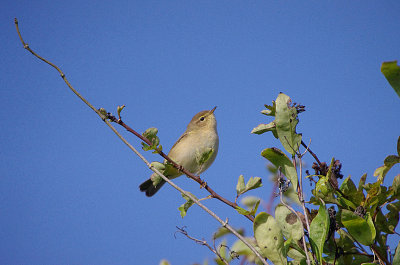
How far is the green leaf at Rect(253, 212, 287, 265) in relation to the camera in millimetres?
1604

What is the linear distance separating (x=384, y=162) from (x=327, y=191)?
466 mm

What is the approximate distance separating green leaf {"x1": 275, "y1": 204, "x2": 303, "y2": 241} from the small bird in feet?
10.2

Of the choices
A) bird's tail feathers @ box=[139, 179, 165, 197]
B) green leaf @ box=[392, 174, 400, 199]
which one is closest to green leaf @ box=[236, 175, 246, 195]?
green leaf @ box=[392, 174, 400, 199]

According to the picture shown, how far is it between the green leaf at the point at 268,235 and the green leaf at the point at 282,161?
0.28 meters

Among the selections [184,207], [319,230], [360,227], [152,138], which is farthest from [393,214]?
[152,138]

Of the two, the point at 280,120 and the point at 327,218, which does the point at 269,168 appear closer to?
the point at 280,120

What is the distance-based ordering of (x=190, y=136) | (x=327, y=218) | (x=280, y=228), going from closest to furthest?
(x=327, y=218), (x=280, y=228), (x=190, y=136)

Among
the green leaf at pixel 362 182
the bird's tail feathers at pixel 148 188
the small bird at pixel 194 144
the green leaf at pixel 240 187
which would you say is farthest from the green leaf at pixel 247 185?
the bird's tail feathers at pixel 148 188

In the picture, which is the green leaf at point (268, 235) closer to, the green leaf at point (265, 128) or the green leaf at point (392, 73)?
the green leaf at point (265, 128)

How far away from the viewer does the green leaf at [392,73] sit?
55.9 inches

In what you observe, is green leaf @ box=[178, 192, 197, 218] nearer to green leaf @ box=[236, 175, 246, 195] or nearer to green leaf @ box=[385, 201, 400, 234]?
green leaf @ box=[236, 175, 246, 195]

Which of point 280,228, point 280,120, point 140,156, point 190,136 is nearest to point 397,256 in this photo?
point 280,228

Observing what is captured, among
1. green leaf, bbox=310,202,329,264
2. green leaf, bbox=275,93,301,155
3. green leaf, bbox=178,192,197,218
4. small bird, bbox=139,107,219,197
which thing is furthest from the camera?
small bird, bbox=139,107,219,197

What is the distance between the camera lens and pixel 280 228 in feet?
5.52
